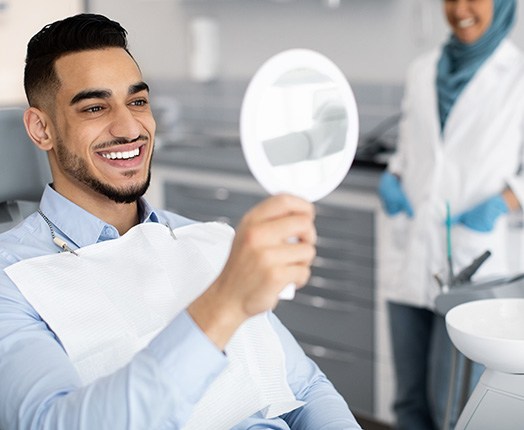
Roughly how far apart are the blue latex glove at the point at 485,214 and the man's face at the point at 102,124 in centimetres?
114

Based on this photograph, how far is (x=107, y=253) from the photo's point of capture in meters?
1.36

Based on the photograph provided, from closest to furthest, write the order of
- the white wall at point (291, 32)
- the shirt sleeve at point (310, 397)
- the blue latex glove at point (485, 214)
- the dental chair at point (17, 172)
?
the shirt sleeve at point (310, 397) → the dental chair at point (17, 172) → the blue latex glove at point (485, 214) → the white wall at point (291, 32)

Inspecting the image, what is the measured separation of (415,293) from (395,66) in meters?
1.16

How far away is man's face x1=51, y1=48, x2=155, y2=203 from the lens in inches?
53.8

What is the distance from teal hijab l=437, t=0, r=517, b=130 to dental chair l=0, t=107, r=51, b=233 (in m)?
1.26

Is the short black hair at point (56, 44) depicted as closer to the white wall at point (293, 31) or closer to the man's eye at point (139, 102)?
the man's eye at point (139, 102)

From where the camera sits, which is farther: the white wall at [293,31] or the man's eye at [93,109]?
the white wall at [293,31]

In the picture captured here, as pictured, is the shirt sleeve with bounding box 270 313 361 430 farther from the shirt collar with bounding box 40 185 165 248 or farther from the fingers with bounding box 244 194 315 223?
the fingers with bounding box 244 194 315 223

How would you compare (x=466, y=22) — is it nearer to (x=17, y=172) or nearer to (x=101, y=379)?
(x=17, y=172)

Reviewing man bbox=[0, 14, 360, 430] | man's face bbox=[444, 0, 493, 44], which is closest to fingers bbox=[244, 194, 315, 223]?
man bbox=[0, 14, 360, 430]

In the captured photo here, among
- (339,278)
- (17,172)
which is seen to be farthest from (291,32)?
(17,172)

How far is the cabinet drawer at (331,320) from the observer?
2844mm

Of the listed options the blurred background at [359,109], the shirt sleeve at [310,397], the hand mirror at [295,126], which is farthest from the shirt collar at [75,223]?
the blurred background at [359,109]

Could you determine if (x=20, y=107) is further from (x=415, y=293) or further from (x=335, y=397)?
(x=415, y=293)
